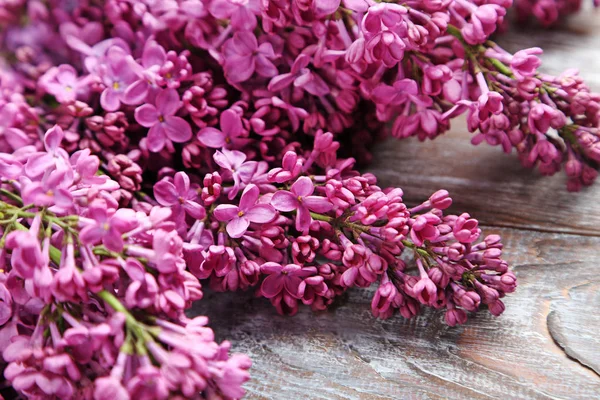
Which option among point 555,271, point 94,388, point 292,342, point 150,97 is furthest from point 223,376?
point 555,271

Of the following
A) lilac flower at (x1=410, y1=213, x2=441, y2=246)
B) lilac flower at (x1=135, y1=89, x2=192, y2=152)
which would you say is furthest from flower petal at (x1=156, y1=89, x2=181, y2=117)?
lilac flower at (x1=410, y1=213, x2=441, y2=246)

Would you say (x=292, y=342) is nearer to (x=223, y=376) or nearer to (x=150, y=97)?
(x=223, y=376)

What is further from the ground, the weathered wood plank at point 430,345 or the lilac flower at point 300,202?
the lilac flower at point 300,202

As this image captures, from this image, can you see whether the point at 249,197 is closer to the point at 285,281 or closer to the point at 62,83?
the point at 285,281

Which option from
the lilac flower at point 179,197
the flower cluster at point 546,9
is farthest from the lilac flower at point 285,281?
the flower cluster at point 546,9

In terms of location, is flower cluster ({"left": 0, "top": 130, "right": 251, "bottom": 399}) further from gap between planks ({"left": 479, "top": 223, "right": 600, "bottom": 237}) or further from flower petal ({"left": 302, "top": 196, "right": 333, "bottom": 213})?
gap between planks ({"left": 479, "top": 223, "right": 600, "bottom": 237})

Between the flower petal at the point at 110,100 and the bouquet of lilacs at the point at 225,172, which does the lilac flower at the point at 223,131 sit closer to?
the bouquet of lilacs at the point at 225,172
